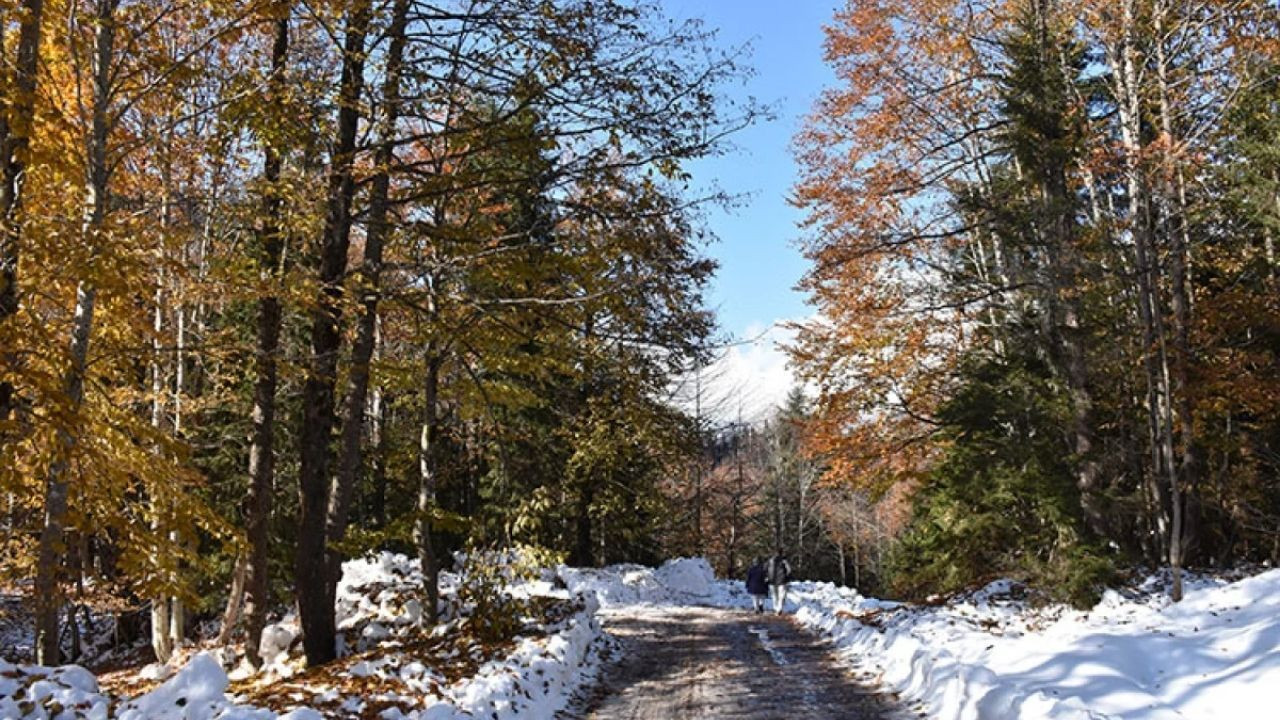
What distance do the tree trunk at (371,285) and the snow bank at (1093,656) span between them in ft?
21.7

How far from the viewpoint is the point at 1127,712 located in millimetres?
6395

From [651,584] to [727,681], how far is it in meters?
14.8

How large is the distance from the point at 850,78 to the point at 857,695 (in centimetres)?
1228

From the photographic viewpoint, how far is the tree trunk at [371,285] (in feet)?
29.9

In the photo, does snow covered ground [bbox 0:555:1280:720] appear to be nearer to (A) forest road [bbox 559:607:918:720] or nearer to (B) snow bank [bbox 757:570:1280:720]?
(B) snow bank [bbox 757:570:1280:720]

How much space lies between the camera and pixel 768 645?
13055 mm

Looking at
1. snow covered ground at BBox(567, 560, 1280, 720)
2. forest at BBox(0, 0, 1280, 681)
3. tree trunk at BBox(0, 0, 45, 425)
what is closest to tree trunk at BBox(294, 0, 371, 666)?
forest at BBox(0, 0, 1280, 681)

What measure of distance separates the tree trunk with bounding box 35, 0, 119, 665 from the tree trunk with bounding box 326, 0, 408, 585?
2433 mm

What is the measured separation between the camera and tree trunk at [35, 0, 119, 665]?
7.15m

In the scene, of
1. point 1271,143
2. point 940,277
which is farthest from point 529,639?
point 1271,143

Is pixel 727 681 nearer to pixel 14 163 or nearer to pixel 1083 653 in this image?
pixel 1083 653

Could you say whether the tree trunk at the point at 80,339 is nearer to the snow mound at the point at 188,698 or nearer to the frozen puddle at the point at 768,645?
the snow mound at the point at 188,698

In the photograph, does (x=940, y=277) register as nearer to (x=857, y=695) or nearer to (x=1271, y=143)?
(x=1271, y=143)

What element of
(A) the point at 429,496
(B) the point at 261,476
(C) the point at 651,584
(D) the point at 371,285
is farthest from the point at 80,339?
(C) the point at 651,584
